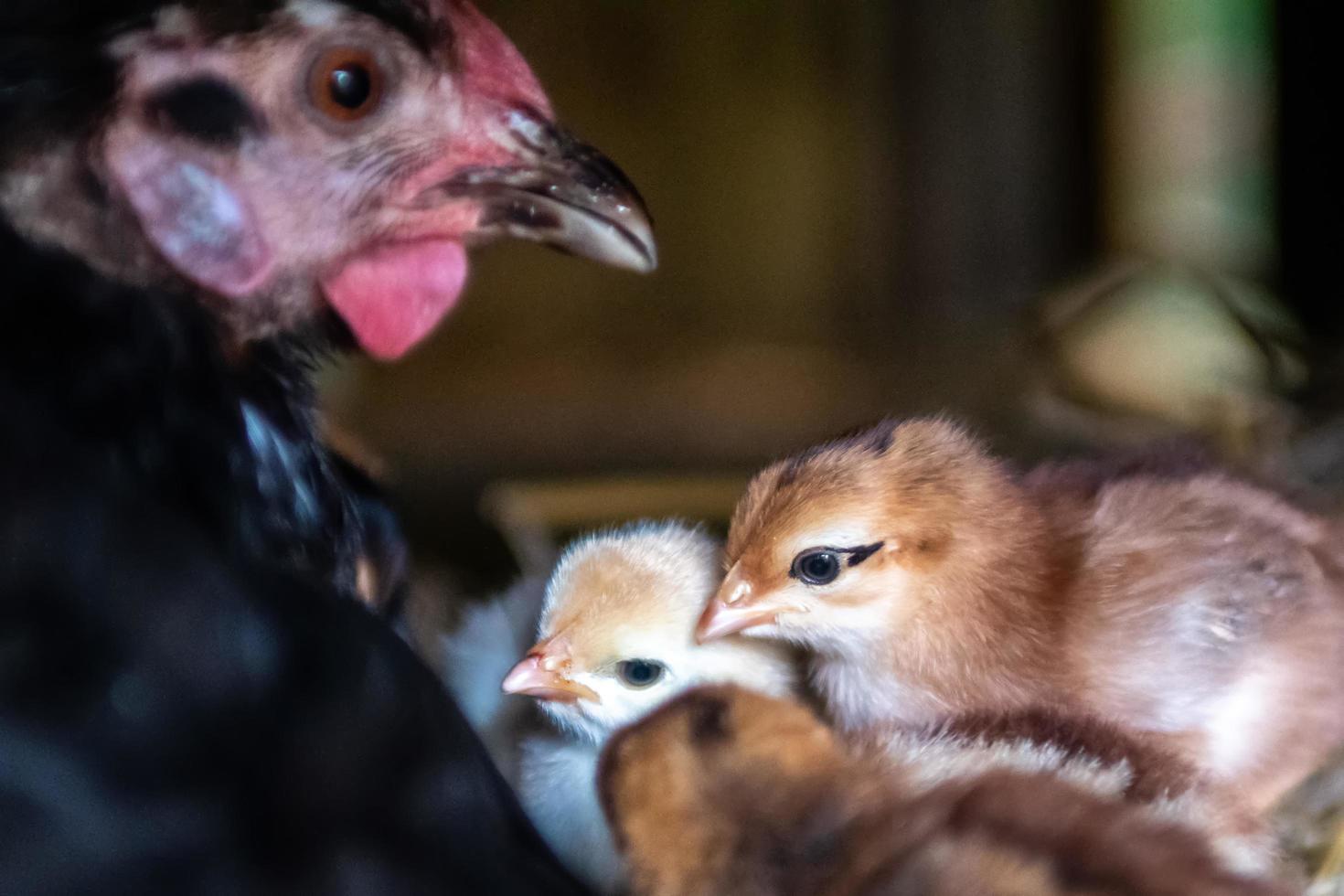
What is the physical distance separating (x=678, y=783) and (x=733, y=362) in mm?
2535

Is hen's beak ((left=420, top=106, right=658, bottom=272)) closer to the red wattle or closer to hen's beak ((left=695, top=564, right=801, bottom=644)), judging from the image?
the red wattle

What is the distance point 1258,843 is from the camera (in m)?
0.73

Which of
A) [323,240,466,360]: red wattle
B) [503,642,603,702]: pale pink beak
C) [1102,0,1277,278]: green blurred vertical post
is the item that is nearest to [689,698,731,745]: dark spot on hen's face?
[503,642,603,702]: pale pink beak

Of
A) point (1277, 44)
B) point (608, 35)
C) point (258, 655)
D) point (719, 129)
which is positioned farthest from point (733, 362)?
point (258, 655)

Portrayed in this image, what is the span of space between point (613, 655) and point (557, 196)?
11.0 inches

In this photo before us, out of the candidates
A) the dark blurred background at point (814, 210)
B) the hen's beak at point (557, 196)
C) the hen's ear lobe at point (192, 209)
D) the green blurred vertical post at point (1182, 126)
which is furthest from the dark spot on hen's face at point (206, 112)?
the green blurred vertical post at point (1182, 126)

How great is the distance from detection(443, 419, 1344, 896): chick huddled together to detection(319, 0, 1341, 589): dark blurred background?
173cm

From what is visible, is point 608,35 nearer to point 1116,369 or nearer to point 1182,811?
point 1116,369

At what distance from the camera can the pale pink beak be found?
2.63ft

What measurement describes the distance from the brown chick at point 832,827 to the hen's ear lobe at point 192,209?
1.18ft

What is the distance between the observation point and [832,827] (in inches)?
22.4

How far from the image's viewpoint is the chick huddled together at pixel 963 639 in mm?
666

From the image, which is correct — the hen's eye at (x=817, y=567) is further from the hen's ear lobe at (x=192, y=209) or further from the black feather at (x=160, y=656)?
the hen's ear lobe at (x=192, y=209)

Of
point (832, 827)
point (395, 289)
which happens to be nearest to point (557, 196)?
point (395, 289)
